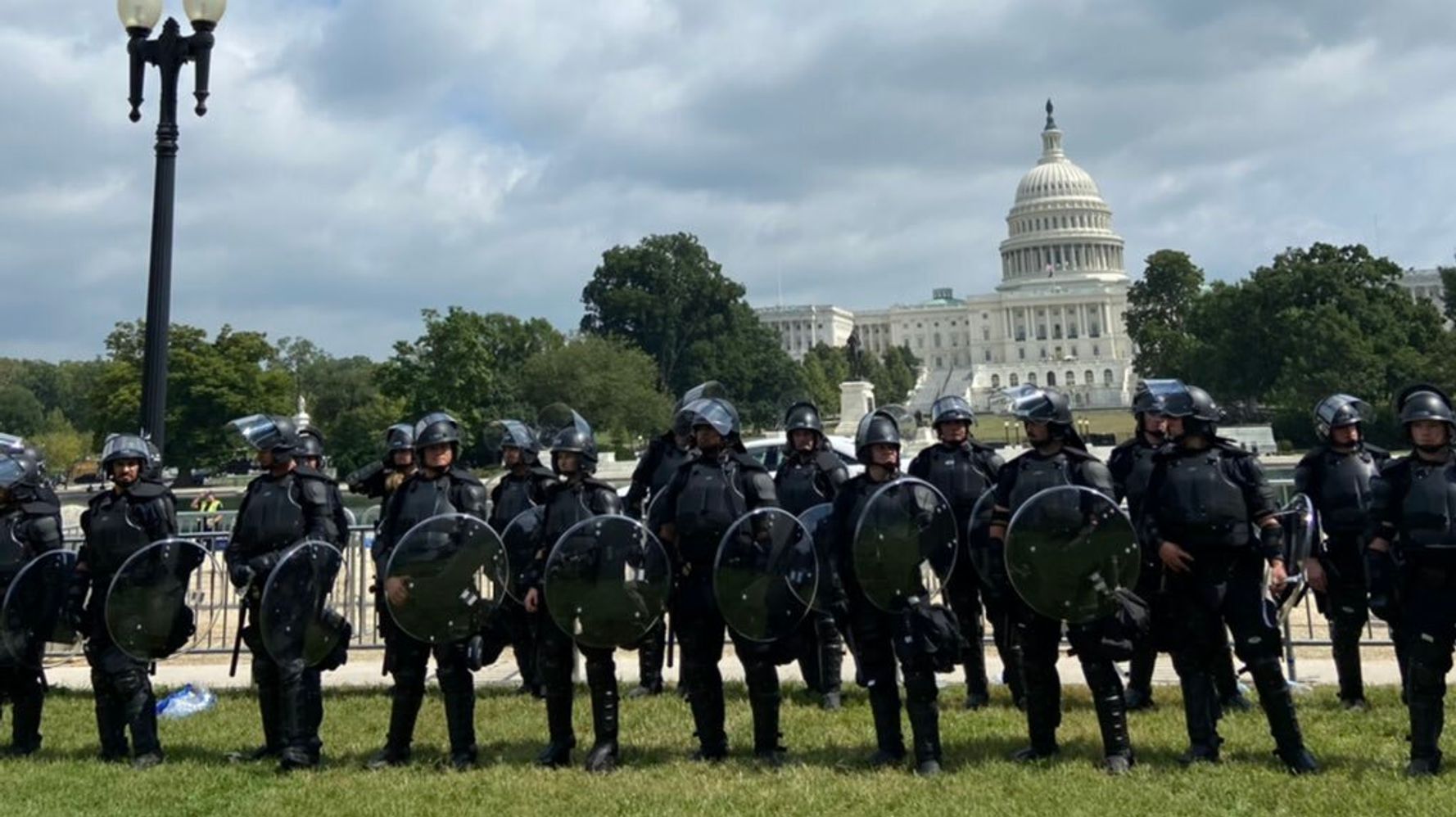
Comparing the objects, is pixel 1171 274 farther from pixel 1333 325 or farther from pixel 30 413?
pixel 30 413

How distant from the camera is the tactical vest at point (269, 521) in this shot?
792 centimetres

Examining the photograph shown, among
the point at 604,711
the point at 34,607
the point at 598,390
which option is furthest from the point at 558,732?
the point at 598,390

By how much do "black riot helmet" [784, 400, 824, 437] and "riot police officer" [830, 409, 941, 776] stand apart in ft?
7.95

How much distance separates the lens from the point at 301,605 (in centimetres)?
777

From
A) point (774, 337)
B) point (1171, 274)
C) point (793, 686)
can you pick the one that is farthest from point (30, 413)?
point (793, 686)

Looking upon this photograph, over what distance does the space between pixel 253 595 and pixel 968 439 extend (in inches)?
195

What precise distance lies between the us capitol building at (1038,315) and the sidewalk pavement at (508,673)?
11758 centimetres

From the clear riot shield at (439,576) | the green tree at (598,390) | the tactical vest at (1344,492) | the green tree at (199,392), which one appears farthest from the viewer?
the green tree at (598,390)

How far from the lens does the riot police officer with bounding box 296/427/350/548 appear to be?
8133 mm

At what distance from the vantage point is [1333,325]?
192 ft

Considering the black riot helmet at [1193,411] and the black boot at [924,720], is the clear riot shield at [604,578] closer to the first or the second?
the black boot at [924,720]

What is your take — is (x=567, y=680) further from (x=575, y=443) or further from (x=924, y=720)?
(x=924, y=720)

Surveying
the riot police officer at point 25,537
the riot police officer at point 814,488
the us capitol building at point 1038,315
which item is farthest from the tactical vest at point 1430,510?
the us capitol building at point 1038,315

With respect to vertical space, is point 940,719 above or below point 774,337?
below
